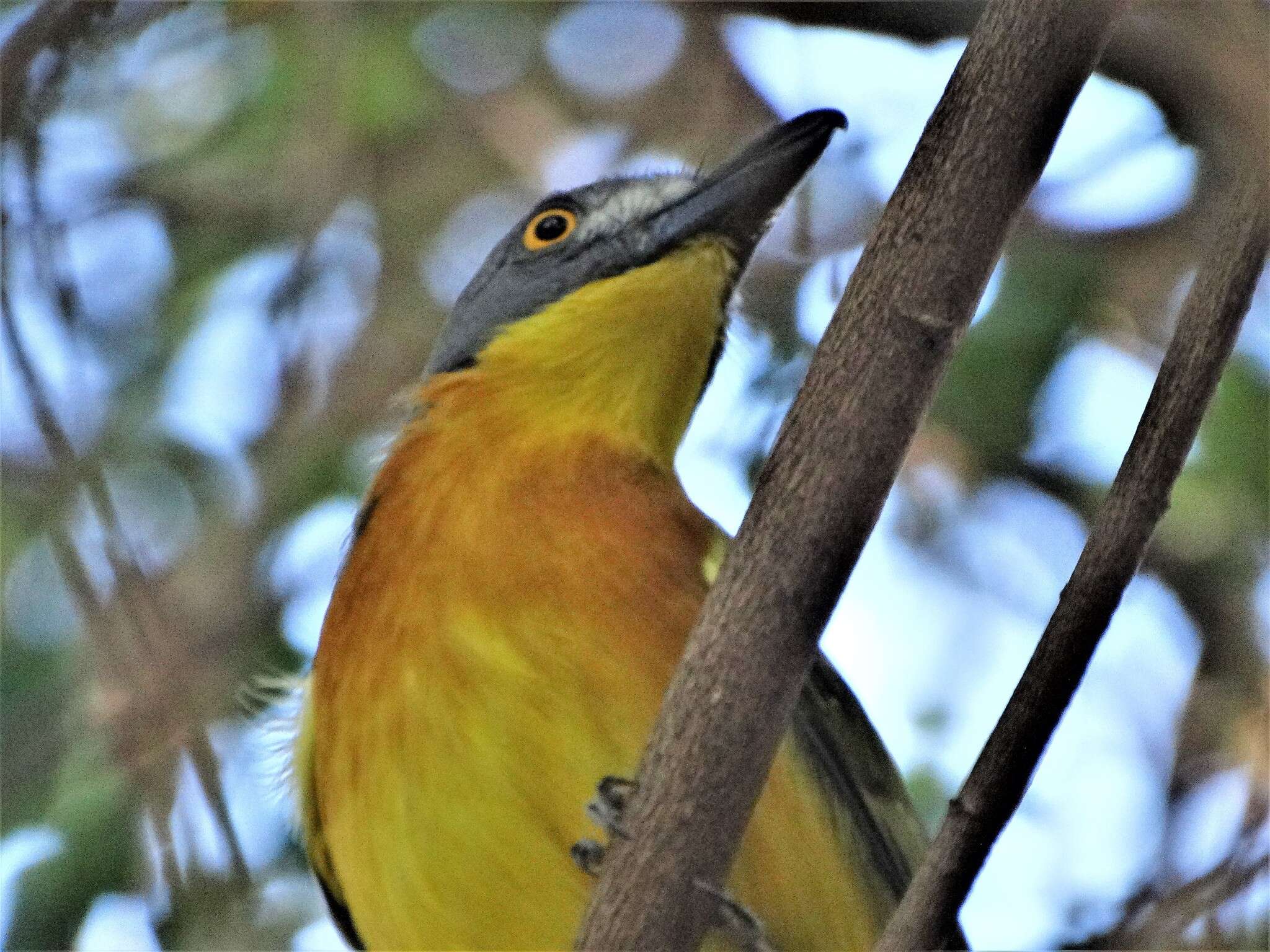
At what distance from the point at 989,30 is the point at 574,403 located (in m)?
1.90

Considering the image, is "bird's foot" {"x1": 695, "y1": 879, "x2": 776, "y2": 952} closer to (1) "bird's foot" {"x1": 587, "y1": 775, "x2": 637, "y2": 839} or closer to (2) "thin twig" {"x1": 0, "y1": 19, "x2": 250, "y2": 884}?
(1) "bird's foot" {"x1": 587, "y1": 775, "x2": 637, "y2": 839}

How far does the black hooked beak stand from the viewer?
4203mm

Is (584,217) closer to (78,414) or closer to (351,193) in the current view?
(78,414)

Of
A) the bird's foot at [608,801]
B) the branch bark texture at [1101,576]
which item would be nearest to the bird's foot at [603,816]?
the bird's foot at [608,801]

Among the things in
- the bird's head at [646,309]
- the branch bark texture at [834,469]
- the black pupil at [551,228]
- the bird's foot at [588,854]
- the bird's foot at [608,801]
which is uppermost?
the black pupil at [551,228]

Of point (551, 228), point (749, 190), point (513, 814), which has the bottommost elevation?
point (513, 814)

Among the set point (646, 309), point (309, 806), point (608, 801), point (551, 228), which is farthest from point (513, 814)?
point (551, 228)

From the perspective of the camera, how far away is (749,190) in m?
4.34

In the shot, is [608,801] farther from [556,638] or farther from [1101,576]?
[1101,576]

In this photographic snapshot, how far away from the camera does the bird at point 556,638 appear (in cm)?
366

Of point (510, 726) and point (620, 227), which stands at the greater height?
point (620, 227)

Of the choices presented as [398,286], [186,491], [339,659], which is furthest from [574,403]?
[398,286]

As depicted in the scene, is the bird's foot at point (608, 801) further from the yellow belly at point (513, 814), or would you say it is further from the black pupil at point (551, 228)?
the black pupil at point (551, 228)

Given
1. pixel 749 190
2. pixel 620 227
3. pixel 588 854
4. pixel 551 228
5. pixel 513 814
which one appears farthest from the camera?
pixel 551 228
